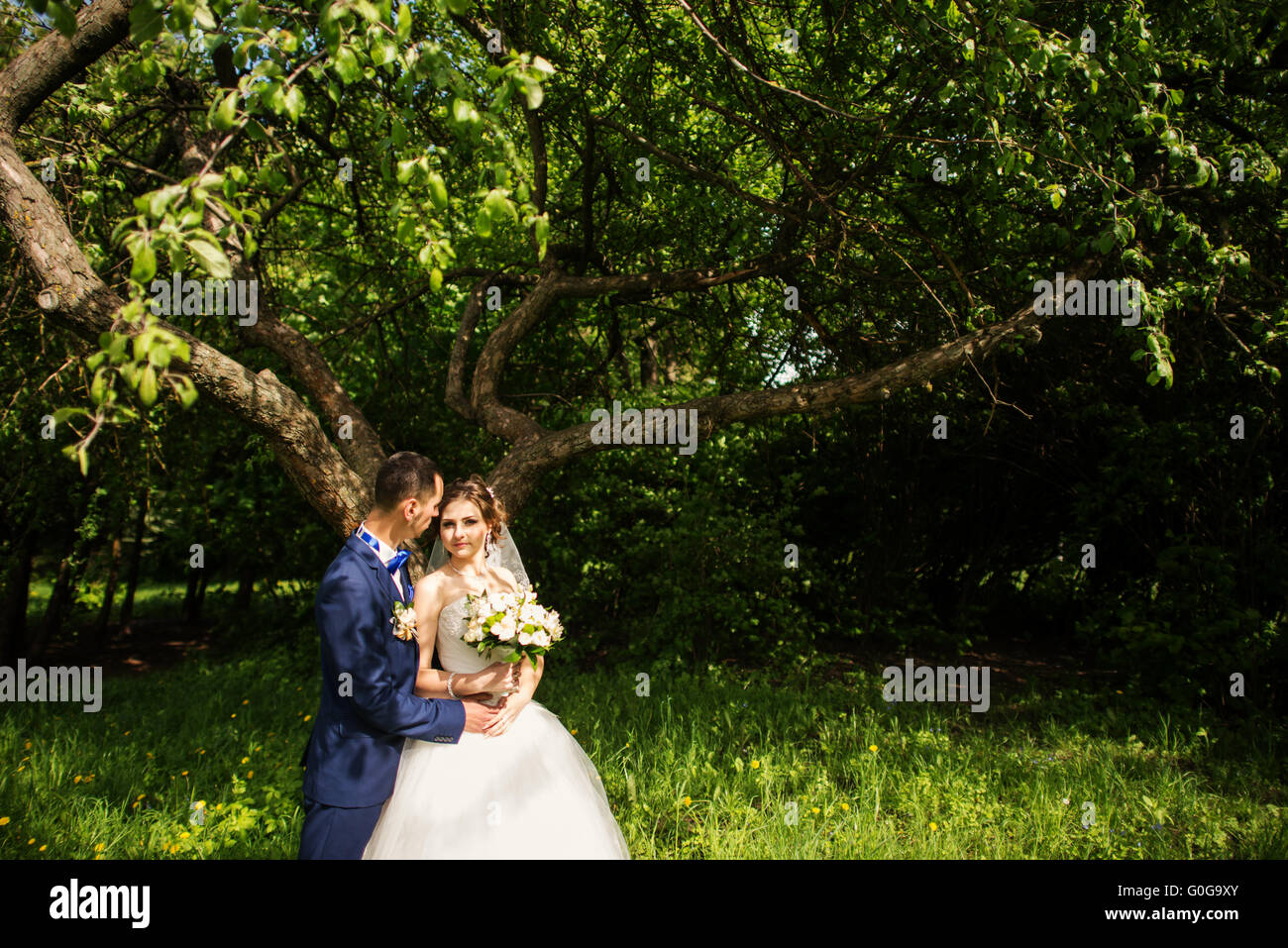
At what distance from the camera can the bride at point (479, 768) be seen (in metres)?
2.79

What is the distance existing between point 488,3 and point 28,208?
3.54 m

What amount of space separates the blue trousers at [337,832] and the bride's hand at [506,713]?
1.58 feet

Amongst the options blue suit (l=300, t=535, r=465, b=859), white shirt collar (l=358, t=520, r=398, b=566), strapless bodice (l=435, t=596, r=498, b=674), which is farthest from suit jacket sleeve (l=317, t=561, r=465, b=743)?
strapless bodice (l=435, t=596, r=498, b=674)

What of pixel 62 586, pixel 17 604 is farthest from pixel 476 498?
pixel 17 604

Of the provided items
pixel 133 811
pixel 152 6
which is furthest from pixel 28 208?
pixel 133 811

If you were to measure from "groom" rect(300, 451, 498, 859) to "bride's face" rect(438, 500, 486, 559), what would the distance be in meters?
0.43

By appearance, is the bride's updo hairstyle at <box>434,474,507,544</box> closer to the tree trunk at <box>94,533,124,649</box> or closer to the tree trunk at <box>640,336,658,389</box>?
the tree trunk at <box>640,336,658,389</box>

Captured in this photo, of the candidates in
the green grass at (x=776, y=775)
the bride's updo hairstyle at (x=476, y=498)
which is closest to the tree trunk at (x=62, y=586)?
the green grass at (x=776, y=775)

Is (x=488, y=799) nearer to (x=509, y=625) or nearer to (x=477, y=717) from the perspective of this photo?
(x=477, y=717)

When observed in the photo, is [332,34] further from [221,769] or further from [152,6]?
[221,769]

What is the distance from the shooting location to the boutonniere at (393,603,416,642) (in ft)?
9.02

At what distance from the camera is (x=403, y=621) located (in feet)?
9.05

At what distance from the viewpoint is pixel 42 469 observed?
7.27 m

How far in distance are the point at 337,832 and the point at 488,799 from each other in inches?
20.1
